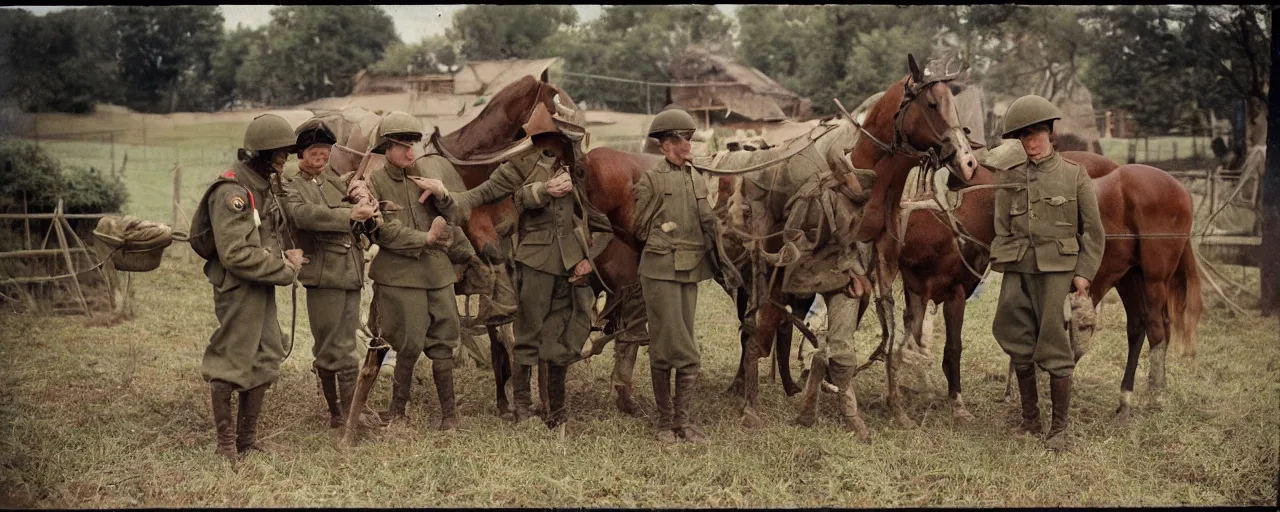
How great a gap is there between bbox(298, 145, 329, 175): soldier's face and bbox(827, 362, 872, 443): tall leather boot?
3477mm

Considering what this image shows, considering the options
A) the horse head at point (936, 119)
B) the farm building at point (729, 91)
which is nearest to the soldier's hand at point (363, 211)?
the horse head at point (936, 119)

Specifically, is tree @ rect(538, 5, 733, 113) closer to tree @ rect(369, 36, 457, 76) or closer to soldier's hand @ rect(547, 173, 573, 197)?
tree @ rect(369, 36, 457, 76)

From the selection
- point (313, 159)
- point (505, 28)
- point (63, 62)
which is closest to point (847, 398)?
point (313, 159)

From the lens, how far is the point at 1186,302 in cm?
700

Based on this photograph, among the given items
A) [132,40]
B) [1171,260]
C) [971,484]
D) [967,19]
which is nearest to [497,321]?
[971,484]

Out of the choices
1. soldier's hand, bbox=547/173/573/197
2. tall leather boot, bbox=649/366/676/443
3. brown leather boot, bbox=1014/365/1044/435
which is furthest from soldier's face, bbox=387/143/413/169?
brown leather boot, bbox=1014/365/1044/435

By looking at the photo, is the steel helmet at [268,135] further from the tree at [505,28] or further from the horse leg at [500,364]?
the tree at [505,28]

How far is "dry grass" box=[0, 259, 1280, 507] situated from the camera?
198 inches

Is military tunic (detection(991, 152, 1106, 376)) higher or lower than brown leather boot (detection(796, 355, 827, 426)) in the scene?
higher

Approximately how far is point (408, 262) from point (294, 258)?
703 mm

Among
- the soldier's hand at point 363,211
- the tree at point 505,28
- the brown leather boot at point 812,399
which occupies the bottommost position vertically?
the brown leather boot at point 812,399

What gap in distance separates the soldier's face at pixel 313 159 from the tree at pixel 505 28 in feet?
42.0

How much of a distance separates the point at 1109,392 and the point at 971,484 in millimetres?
3058

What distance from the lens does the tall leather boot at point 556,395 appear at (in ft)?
20.7
